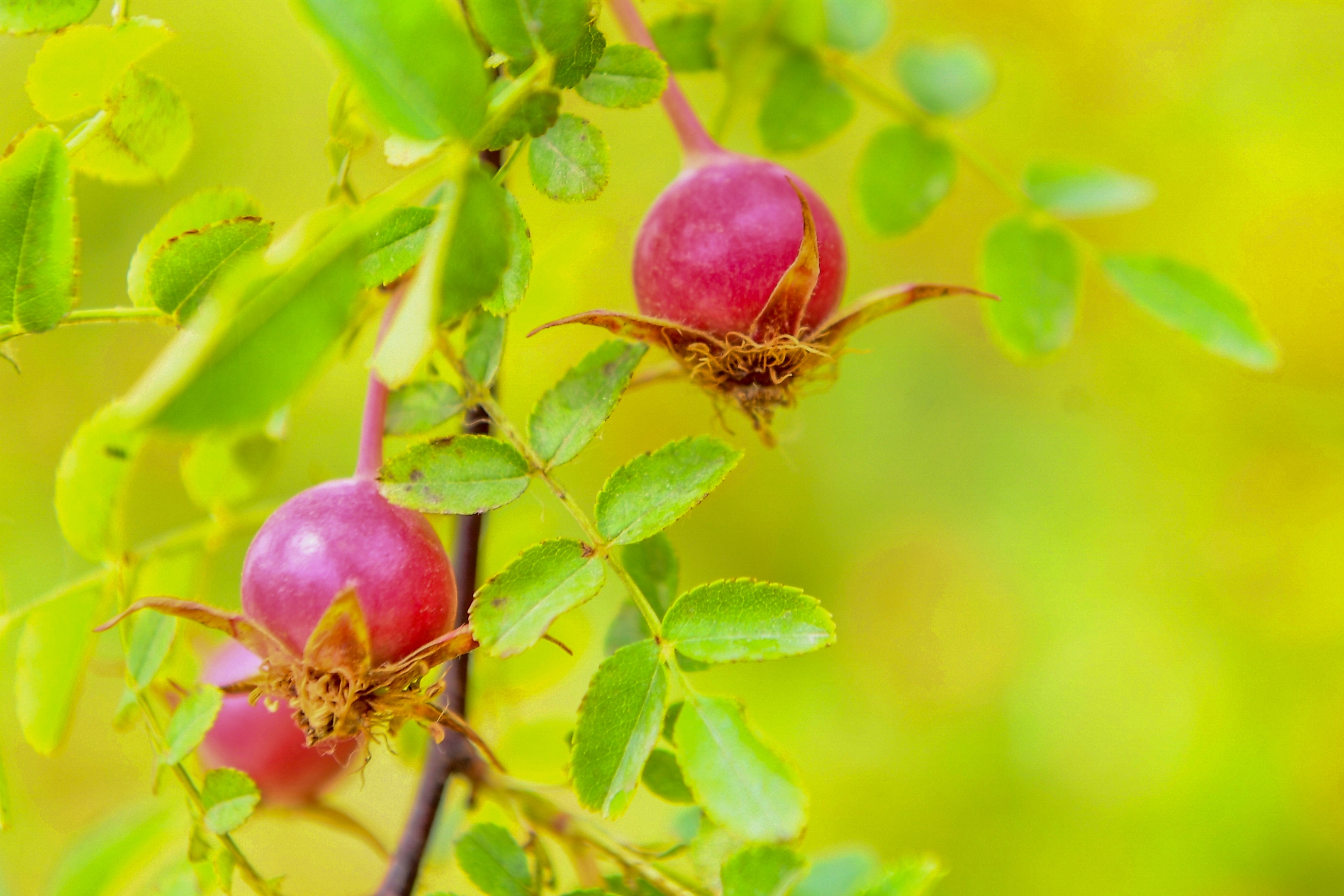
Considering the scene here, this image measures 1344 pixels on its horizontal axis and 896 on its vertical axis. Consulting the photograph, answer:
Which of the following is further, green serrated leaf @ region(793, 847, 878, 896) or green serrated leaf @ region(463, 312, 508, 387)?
green serrated leaf @ region(793, 847, 878, 896)

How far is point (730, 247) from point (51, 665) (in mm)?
410

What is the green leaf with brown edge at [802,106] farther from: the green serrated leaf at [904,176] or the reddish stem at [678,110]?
the reddish stem at [678,110]

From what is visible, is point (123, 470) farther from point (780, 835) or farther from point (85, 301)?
point (85, 301)

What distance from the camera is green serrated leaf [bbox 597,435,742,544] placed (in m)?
0.45

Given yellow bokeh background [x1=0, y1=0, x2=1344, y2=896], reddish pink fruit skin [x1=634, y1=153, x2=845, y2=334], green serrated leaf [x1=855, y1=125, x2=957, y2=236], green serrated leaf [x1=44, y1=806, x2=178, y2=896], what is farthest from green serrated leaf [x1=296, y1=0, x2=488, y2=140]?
yellow bokeh background [x1=0, y1=0, x2=1344, y2=896]

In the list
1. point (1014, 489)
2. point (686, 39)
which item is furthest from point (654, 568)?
point (1014, 489)

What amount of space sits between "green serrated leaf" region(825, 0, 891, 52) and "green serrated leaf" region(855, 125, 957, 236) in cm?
7

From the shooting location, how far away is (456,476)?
1.47ft

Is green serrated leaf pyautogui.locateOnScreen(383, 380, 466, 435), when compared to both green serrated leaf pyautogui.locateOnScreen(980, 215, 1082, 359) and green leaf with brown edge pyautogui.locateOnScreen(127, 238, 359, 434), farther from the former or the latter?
green serrated leaf pyautogui.locateOnScreen(980, 215, 1082, 359)

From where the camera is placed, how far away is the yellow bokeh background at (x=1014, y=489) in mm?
1587

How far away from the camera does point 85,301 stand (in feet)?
5.68

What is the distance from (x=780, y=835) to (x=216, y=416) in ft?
0.85

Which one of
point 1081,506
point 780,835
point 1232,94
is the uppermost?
point 780,835

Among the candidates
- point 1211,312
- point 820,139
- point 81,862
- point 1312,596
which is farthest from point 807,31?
point 1312,596
